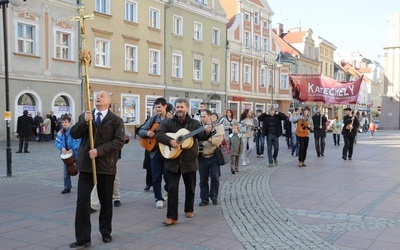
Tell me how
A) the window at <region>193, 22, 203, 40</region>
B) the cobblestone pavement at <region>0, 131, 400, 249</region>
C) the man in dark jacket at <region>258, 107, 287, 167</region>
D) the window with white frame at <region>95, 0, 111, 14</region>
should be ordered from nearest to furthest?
the cobblestone pavement at <region>0, 131, 400, 249</region> < the man in dark jacket at <region>258, 107, 287, 167</region> < the window with white frame at <region>95, 0, 111, 14</region> < the window at <region>193, 22, 203, 40</region>

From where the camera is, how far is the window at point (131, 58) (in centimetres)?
3030

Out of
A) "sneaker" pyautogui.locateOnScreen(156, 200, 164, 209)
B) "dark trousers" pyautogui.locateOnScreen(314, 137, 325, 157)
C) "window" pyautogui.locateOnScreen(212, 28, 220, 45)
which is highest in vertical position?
"window" pyautogui.locateOnScreen(212, 28, 220, 45)

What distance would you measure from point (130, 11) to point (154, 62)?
4129 mm

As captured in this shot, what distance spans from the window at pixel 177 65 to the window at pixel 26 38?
1210 centimetres

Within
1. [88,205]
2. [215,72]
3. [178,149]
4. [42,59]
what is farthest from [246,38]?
[88,205]

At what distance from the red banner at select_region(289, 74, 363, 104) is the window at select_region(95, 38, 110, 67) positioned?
13.4m

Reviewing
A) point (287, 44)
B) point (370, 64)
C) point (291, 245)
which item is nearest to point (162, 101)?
point (291, 245)

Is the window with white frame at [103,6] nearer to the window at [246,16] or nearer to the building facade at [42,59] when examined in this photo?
the building facade at [42,59]

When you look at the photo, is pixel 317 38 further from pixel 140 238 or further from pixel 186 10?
pixel 140 238

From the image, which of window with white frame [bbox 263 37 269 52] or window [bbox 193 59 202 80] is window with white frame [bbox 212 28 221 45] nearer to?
window [bbox 193 59 202 80]

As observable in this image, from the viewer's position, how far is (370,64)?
100688 mm

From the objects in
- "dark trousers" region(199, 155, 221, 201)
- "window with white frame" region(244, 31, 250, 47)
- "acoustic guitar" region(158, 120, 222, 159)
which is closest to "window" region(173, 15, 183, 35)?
"window with white frame" region(244, 31, 250, 47)

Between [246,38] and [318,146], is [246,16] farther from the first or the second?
[318,146]

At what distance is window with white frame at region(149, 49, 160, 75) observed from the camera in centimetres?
3234
